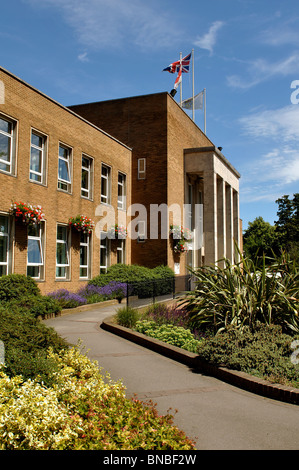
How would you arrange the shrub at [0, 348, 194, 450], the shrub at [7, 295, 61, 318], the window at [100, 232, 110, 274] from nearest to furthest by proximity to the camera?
the shrub at [0, 348, 194, 450]
the shrub at [7, 295, 61, 318]
the window at [100, 232, 110, 274]

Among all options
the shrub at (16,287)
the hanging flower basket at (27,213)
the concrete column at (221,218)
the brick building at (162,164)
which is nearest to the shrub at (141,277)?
the brick building at (162,164)

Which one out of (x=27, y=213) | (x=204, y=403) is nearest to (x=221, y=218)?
(x=27, y=213)

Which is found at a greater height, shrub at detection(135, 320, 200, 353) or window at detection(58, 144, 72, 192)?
window at detection(58, 144, 72, 192)

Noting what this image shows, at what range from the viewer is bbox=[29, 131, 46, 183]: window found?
16.9m

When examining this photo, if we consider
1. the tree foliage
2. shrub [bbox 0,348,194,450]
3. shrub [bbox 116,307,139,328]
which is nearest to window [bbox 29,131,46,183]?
shrub [bbox 116,307,139,328]

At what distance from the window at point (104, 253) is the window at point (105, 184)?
6.54ft

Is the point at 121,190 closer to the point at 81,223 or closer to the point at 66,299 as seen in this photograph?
the point at 81,223

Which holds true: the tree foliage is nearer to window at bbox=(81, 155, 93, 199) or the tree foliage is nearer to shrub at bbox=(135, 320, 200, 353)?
window at bbox=(81, 155, 93, 199)

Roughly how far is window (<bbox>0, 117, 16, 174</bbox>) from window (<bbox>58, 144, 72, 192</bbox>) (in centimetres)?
317

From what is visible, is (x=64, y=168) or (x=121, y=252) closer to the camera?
(x=64, y=168)

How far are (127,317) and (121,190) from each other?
45.2ft

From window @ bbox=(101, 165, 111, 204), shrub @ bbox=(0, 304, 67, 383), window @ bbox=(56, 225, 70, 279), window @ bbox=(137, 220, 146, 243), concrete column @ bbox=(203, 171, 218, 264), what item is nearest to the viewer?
shrub @ bbox=(0, 304, 67, 383)

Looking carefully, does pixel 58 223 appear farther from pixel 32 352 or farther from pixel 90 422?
pixel 90 422

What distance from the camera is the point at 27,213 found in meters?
15.1
